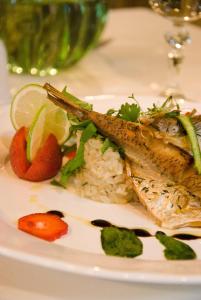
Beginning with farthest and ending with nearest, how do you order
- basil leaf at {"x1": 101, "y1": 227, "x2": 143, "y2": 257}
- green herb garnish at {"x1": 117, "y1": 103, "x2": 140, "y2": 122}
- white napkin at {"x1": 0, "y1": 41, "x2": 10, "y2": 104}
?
white napkin at {"x1": 0, "y1": 41, "x2": 10, "y2": 104} → green herb garnish at {"x1": 117, "y1": 103, "x2": 140, "y2": 122} → basil leaf at {"x1": 101, "y1": 227, "x2": 143, "y2": 257}

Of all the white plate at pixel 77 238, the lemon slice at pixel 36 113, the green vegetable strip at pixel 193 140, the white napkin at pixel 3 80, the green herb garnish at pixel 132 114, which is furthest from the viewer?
the white napkin at pixel 3 80

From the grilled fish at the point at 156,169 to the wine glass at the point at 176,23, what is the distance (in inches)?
17.5

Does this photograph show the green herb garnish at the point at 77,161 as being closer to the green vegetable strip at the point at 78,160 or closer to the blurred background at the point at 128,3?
the green vegetable strip at the point at 78,160

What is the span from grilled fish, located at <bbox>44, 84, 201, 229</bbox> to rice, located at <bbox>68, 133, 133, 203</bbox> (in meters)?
0.03

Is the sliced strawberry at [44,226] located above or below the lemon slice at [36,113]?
below

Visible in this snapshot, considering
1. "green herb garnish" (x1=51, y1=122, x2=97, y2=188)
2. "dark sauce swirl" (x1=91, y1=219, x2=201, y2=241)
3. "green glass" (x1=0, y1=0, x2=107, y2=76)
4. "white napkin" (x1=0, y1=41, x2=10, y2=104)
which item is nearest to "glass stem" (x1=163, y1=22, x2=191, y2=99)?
"green glass" (x1=0, y1=0, x2=107, y2=76)

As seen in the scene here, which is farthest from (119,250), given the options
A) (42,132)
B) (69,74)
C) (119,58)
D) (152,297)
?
(119,58)

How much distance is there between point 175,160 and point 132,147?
100mm

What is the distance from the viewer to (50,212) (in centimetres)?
119

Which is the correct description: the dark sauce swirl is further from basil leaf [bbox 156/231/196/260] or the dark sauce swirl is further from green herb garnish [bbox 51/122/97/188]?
green herb garnish [bbox 51/122/97/188]

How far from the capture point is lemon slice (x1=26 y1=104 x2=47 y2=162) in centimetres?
132

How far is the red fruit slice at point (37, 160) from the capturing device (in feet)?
4.31

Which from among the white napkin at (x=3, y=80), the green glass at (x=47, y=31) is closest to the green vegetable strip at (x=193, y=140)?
the white napkin at (x=3, y=80)

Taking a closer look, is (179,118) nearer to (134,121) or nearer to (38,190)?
(134,121)
